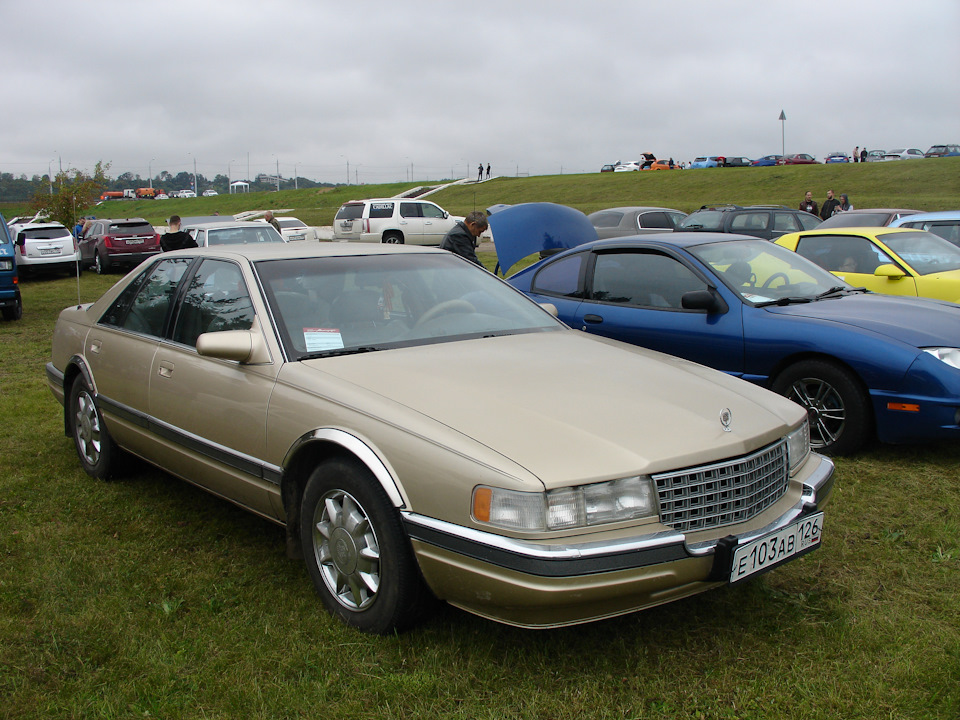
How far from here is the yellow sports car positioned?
314 inches

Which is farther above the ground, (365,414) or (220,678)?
(365,414)

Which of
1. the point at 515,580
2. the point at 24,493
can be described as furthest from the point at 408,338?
the point at 24,493

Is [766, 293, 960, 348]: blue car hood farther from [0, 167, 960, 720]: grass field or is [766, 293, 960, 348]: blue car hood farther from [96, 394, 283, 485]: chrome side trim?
[96, 394, 283, 485]: chrome side trim

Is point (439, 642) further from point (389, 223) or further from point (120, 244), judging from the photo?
point (389, 223)

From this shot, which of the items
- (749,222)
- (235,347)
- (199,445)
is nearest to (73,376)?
(199,445)

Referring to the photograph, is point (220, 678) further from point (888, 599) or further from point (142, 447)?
point (888, 599)

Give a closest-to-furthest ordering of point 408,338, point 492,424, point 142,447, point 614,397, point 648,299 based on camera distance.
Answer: point 492,424, point 614,397, point 408,338, point 142,447, point 648,299

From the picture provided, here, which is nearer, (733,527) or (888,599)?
(733,527)

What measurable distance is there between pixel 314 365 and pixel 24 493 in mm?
2497

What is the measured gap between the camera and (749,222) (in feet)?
55.4

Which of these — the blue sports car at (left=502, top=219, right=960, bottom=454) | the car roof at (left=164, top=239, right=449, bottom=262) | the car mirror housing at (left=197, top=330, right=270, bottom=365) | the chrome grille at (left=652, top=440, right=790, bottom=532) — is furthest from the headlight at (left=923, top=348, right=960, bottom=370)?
the car mirror housing at (left=197, top=330, right=270, bottom=365)

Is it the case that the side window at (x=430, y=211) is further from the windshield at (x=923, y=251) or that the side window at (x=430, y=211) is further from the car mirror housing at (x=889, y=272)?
the car mirror housing at (x=889, y=272)

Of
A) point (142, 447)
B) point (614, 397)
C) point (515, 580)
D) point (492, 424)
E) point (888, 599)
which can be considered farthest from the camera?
point (142, 447)

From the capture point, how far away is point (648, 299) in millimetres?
6277
